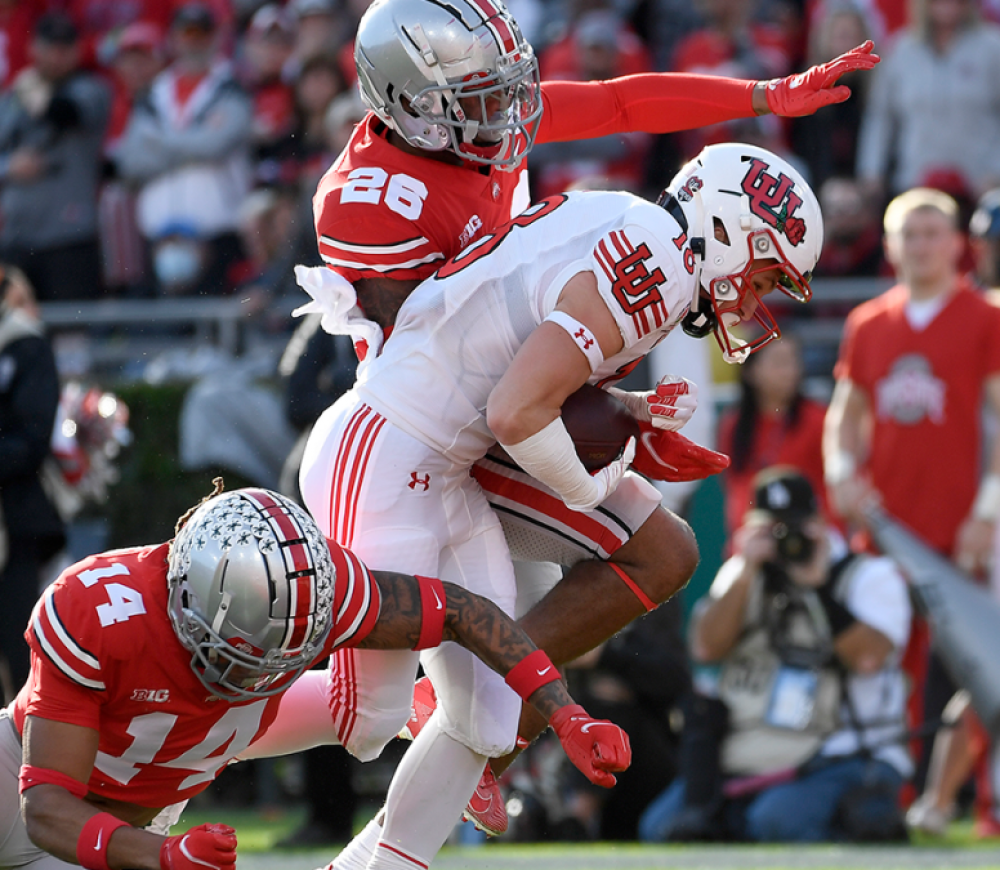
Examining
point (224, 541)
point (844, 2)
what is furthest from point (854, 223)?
point (224, 541)

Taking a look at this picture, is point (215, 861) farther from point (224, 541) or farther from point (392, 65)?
point (392, 65)

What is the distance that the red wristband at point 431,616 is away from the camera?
4.42 m

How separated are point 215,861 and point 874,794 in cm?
406

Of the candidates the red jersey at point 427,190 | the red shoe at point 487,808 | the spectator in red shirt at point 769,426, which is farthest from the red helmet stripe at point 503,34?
the spectator in red shirt at point 769,426

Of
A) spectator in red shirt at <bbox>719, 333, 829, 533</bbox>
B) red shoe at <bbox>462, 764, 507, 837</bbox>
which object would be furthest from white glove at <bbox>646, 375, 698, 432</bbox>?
spectator in red shirt at <bbox>719, 333, 829, 533</bbox>

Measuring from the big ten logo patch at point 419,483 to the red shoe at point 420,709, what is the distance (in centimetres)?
73

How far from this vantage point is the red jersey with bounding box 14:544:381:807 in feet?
13.7

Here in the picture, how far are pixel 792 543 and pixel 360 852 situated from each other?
3.23 metres

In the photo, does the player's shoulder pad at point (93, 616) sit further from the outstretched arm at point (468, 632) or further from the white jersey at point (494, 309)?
the white jersey at point (494, 309)

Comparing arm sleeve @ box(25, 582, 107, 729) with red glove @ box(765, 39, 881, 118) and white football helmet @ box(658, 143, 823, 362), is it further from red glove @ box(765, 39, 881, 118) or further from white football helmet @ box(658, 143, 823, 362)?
red glove @ box(765, 39, 881, 118)

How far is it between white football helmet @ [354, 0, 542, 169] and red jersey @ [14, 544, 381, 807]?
1.17 meters

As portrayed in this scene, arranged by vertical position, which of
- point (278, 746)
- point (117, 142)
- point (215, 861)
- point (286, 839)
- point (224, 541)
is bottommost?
point (286, 839)

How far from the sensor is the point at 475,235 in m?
4.95

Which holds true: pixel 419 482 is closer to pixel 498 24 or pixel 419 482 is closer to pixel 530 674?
pixel 530 674
